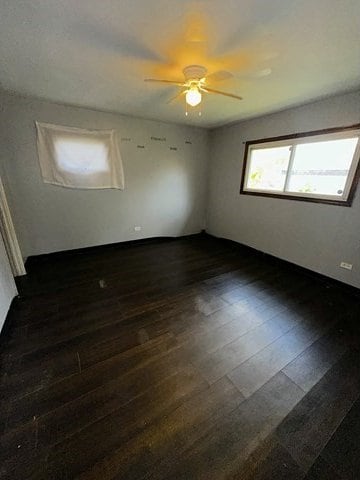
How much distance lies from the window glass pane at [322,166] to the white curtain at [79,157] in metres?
2.96

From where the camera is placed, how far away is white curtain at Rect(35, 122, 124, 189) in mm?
2980

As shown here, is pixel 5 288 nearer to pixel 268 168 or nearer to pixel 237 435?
Result: pixel 237 435

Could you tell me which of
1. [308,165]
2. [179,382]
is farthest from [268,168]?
[179,382]

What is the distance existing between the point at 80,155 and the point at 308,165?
3562mm

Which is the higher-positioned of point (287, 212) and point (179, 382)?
point (287, 212)

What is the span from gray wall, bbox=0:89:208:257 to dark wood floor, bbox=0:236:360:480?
3.63 feet

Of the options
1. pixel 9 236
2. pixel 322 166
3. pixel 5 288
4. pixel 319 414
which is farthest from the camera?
pixel 322 166

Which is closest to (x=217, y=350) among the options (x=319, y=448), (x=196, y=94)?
(x=319, y=448)

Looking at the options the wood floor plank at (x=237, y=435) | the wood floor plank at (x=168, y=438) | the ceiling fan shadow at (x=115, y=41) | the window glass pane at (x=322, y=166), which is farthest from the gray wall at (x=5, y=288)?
the window glass pane at (x=322, y=166)

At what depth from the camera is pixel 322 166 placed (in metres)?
2.72

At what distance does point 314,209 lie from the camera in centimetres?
283

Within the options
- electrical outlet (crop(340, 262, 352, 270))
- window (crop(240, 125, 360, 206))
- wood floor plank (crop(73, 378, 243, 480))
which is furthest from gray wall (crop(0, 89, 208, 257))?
wood floor plank (crop(73, 378, 243, 480))

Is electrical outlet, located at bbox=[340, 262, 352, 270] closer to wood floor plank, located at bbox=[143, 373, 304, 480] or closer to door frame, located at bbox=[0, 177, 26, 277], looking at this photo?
wood floor plank, located at bbox=[143, 373, 304, 480]

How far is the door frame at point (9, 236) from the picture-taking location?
7.90 feet
